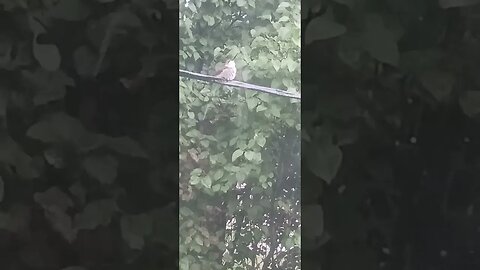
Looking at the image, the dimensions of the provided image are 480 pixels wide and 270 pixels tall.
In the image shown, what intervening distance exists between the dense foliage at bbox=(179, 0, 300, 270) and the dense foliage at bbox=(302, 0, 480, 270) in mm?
65

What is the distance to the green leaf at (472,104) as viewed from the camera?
1.27m

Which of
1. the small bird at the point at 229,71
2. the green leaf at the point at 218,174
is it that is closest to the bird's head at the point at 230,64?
the small bird at the point at 229,71

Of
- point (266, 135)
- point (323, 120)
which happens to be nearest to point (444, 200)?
point (323, 120)

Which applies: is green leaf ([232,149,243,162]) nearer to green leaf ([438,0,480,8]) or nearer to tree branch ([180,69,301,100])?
tree branch ([180,69,301,100])

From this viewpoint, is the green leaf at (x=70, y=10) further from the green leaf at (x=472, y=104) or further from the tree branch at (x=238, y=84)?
the green leaf at (x=472, y=104)

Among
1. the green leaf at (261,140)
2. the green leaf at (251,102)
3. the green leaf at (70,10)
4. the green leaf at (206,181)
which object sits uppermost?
the green leaf at (70,10)

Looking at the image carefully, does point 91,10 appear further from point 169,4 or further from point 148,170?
point 148,170

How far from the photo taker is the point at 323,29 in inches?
51.0

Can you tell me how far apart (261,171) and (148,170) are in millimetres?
256

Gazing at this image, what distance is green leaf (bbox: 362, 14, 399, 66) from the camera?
1284 mm

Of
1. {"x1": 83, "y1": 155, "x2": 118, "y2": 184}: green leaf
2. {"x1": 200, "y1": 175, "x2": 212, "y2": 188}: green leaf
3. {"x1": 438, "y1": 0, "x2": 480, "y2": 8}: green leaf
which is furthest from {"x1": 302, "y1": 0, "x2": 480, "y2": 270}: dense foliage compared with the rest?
{"x1": 83, "y1": 155, "x2": 118, "y2": 184}: green leaf

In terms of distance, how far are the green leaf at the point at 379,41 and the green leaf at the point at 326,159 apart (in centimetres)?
22

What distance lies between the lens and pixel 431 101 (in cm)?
128

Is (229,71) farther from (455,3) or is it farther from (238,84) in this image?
(455,3)
